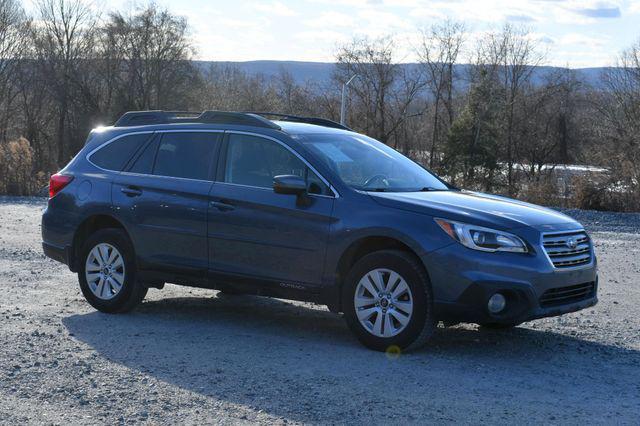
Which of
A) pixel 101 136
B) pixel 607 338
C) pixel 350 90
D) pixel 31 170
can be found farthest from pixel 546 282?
pixel 350 90

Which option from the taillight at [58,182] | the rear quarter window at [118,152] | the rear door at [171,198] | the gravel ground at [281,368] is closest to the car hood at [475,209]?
the gravel ground at [281,368]

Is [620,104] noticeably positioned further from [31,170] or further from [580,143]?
[31,170]

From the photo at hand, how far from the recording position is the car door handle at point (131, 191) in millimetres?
8203

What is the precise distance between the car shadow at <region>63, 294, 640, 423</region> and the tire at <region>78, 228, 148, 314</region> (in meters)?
0.15

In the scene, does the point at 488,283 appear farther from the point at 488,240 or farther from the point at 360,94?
the point at 360,94

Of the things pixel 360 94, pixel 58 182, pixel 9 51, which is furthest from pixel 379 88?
pixel 58 182

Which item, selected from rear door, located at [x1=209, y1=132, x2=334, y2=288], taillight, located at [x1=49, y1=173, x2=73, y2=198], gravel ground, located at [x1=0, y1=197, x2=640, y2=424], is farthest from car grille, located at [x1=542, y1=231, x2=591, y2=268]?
taillight, located at [x1=49, y1=173, x2=73, y2=198]

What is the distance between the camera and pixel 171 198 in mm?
7969

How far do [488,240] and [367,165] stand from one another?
59.9 inches

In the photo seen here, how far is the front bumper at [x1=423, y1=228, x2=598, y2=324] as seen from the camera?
255 inches

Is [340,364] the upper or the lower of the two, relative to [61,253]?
lower

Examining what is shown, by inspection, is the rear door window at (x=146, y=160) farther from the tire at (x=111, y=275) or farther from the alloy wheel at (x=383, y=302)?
the alloy wheel at (x=383, y=302)

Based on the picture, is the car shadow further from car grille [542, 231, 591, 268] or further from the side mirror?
the side mirror

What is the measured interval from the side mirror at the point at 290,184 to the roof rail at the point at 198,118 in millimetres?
687
